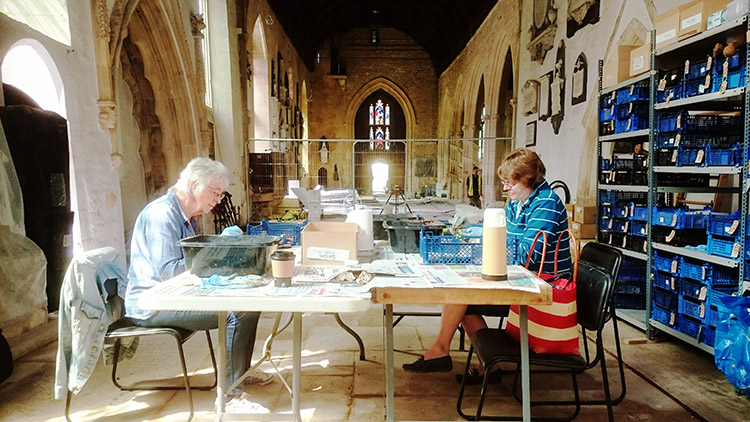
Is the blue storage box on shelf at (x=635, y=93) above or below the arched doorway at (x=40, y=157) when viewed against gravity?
above

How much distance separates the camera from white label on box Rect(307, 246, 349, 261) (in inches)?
80.0

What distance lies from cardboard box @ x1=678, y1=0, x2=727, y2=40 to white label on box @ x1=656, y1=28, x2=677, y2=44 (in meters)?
0.07

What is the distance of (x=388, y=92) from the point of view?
64.8 feet

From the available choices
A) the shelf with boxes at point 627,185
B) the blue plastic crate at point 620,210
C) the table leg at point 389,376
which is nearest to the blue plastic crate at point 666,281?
the shelf with boxes at point 627,185

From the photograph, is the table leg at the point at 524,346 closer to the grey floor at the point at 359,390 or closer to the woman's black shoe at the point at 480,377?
the grey floor at the point at 359,390

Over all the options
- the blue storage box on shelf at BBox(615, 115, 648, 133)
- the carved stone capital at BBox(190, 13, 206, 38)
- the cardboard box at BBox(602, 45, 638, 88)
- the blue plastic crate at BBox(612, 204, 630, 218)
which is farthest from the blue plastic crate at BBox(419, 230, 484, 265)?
the carved stone capital at BBox(190, 13, 206, 38)

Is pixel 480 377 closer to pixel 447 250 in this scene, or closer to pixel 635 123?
pixel 447 250

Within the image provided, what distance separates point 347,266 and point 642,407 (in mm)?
1755

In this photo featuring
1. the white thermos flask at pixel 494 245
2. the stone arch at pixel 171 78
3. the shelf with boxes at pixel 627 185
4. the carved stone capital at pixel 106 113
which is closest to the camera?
the white thermos flask at pixel 494 245

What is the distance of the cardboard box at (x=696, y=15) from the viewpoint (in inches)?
108

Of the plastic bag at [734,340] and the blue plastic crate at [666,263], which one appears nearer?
the plastic bag at [734,340]

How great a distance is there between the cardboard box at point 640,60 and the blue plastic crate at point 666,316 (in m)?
1.77

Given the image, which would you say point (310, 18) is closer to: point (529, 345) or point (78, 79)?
point (78, 79)

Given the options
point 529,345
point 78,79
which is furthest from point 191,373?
point 78,79
